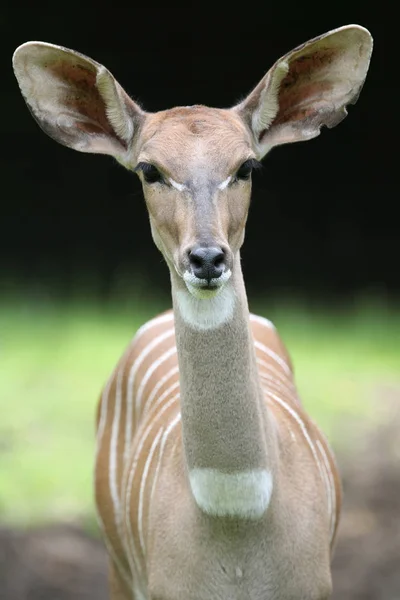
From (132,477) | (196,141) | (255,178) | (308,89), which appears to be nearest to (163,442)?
(132,477)

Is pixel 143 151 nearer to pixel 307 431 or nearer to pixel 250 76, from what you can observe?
pixel 307 431

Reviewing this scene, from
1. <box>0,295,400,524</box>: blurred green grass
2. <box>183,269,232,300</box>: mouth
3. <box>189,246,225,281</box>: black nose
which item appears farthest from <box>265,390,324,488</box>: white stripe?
<box>0,295,400,524</box>: blurred green grass

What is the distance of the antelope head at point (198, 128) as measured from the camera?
12.3 ft

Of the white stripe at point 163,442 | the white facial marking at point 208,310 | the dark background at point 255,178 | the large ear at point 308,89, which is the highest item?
the dark background at point 255,178

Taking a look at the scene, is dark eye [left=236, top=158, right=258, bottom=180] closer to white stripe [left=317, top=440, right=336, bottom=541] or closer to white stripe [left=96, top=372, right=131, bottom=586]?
white stripe [left=317, top=440, right=336, bottom=541]

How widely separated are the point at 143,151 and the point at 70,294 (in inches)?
313

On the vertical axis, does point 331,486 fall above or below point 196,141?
below

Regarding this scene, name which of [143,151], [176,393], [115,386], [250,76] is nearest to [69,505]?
[115,386]

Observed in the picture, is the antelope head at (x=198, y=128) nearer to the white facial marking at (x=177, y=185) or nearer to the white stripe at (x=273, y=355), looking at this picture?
the white facial marking at (x=177, y=185)

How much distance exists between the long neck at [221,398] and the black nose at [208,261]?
25 cm

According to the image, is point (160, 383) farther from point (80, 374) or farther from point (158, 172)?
point (80, 374)

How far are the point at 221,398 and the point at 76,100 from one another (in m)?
1.15

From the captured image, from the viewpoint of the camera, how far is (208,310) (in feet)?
12.5

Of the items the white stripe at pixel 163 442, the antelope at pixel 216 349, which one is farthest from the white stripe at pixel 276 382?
the white stripe at pixel 163 442
